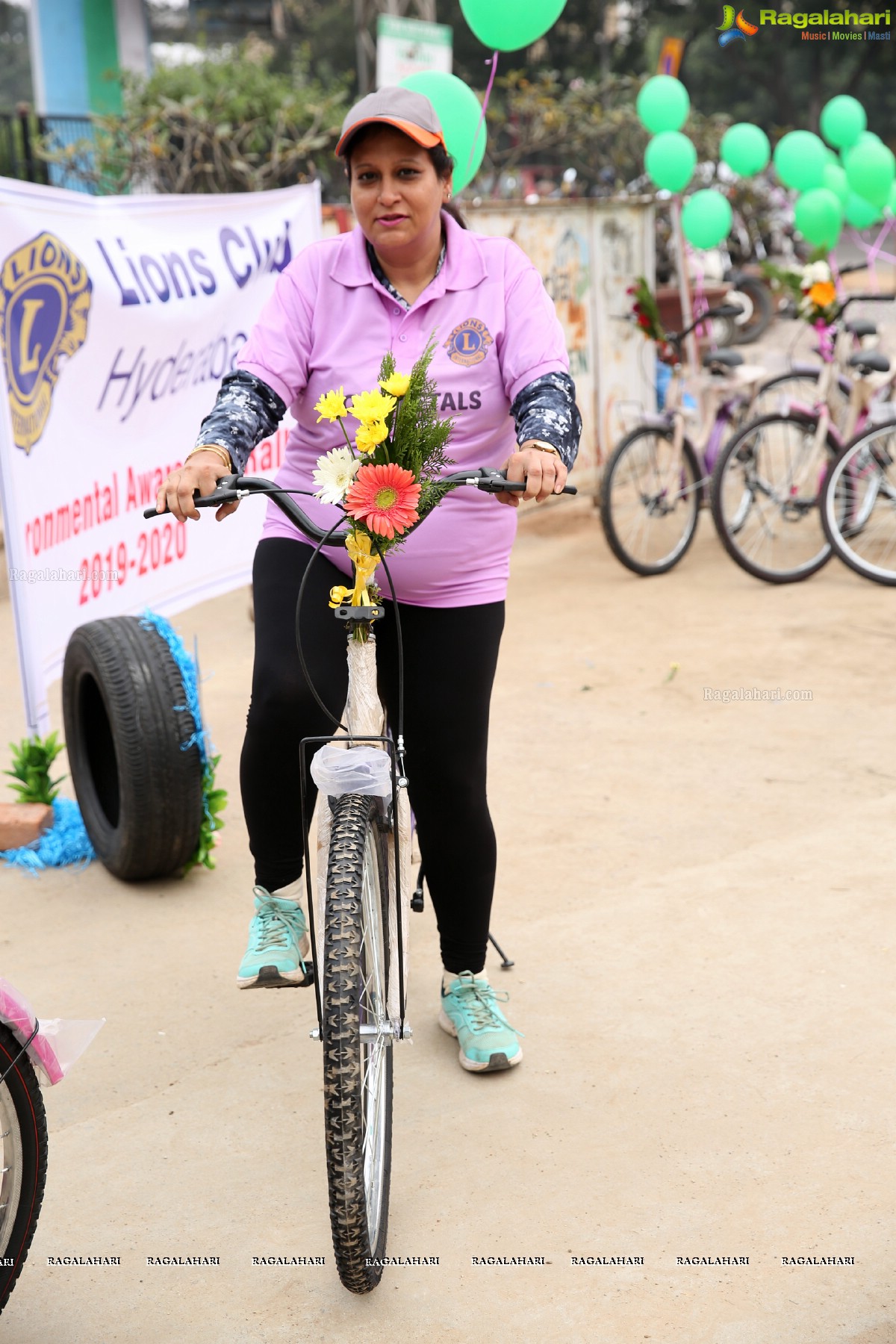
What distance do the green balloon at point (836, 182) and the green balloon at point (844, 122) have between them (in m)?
0.36

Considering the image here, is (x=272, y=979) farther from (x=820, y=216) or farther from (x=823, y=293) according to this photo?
(x=820, y=216)

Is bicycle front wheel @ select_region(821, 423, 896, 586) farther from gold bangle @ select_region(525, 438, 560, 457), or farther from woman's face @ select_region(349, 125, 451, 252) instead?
gold bangle @ select_region(525, 438, 560, 457)

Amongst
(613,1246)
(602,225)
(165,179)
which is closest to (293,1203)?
(613,1246)

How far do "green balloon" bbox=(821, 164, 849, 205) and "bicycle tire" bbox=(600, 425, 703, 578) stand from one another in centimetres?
192

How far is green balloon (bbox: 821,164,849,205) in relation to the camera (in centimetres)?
812

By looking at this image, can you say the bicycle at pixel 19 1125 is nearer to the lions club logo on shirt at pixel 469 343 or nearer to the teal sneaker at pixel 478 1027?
the teal sneaker at pixel 478 1027

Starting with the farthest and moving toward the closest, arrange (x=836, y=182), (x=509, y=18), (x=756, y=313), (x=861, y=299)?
(x=756, y=313)
(x=836, y=182)
(x=861, y=299)
(x=509, y=18)

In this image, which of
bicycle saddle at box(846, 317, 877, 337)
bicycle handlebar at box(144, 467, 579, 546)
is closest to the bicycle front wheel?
bicycle saddle at box(846, 317, 877, 337)

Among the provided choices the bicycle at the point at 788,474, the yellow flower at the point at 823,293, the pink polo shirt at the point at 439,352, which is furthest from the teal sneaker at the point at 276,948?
the yellow flower at the point at 823,293

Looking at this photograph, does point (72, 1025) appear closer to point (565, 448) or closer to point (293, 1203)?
point (293, 1203)

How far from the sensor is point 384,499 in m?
2.26

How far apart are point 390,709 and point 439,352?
2.35 feet

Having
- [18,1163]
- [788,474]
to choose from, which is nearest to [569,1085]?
[18,1163]

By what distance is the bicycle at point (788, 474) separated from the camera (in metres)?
7.11
